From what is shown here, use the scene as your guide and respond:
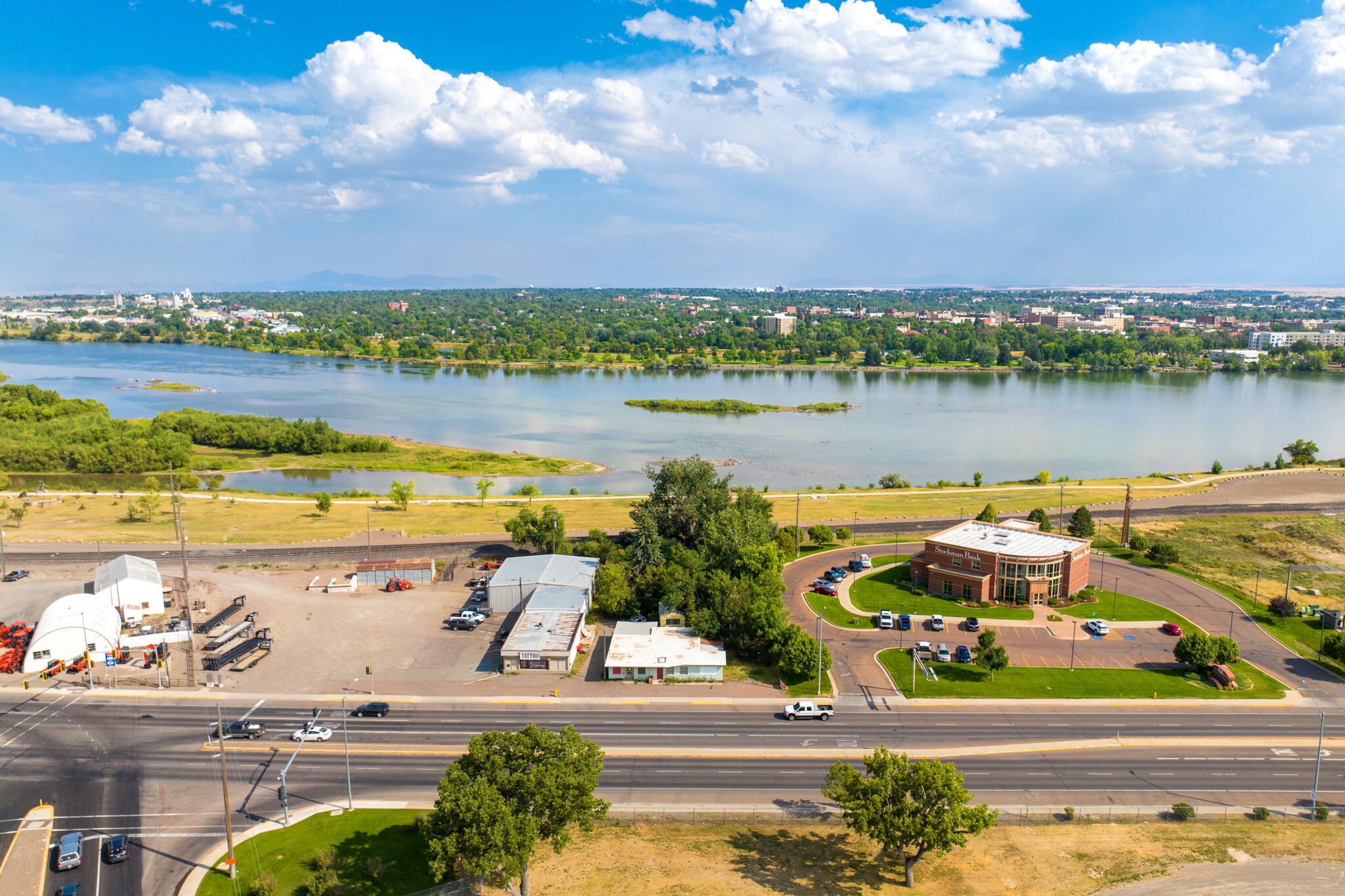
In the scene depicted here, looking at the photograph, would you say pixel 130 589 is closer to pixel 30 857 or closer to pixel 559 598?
pixel 30 857

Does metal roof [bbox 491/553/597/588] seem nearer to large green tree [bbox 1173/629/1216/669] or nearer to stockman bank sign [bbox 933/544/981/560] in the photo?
stockman bank sign [bbox 933/544/981/560]

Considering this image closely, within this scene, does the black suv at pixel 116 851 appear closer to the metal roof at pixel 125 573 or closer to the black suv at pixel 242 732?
the black suv at pixel 242 732

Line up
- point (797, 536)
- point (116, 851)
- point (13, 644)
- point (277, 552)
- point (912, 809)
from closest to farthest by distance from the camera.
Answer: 1. point (912, 809)
2. point (116, 851)
3. point (13, 644)
4. point (277, 552)
5. point (797, 536)

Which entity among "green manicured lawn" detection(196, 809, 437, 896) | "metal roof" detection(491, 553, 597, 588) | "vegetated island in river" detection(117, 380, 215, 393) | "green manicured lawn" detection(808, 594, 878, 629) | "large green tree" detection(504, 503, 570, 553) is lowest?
"green manicured lawn" detection(196, 809, 437, 896)

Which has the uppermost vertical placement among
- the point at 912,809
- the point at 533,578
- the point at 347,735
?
the point at 533,578

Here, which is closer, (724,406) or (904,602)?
(904,602)

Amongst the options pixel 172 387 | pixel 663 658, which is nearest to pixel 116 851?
pixel 663 658

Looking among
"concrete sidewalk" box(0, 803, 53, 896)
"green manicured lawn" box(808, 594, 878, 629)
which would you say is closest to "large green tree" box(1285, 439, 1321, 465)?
"green manicured lawn" box(808, 594, 878, 629)
